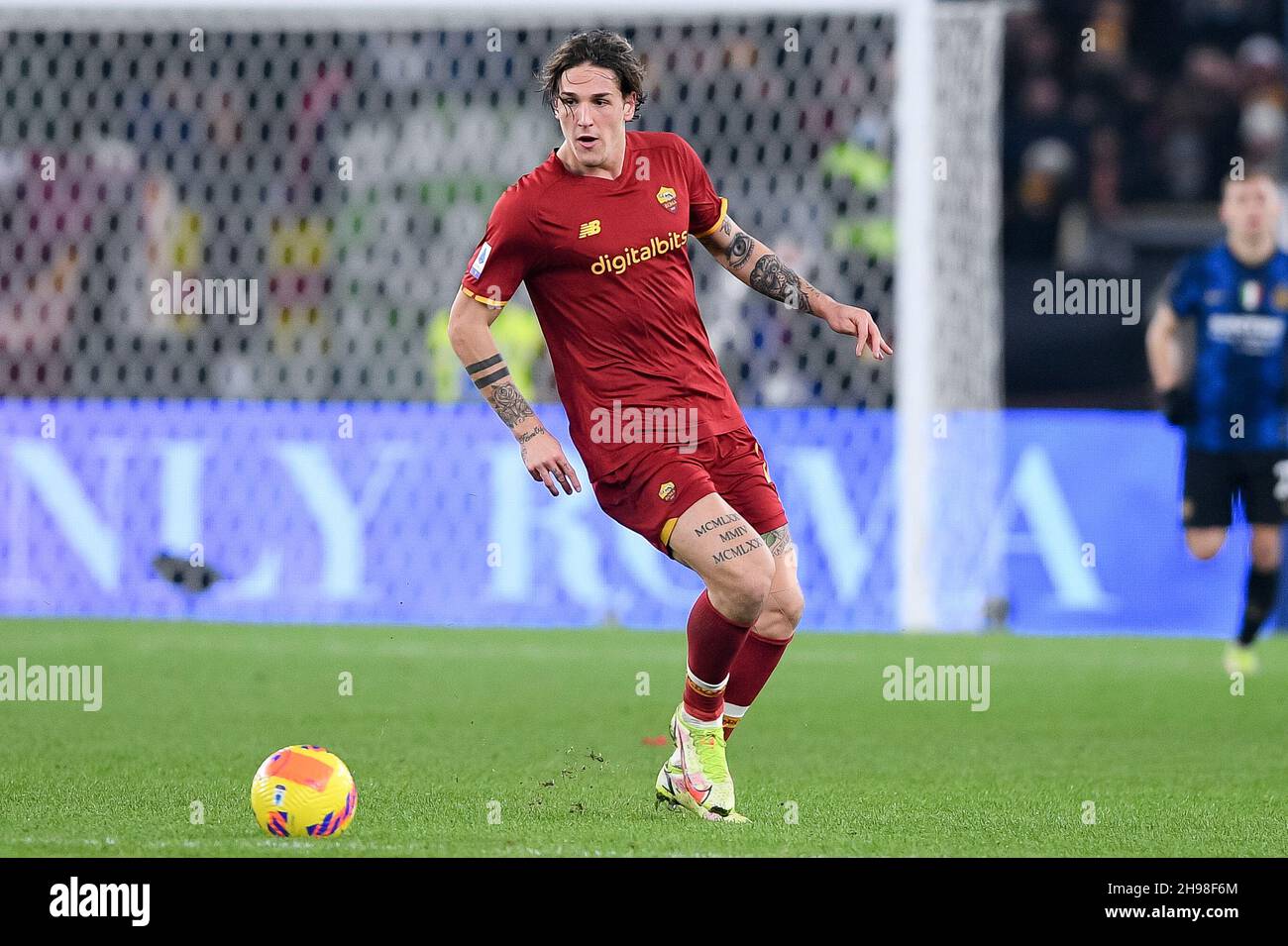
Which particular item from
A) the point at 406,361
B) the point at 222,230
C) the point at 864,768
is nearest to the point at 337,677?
the point at 864,768

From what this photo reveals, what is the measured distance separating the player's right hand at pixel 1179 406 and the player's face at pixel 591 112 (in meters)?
4.93

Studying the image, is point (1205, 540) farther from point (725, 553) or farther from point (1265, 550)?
point (725, 553)

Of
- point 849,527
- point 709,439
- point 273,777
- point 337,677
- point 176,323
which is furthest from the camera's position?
point 176,323

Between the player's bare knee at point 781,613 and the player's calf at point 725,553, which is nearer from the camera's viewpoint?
the player's calf at point 725,553

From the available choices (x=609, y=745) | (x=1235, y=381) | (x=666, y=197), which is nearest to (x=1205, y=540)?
(x=1235, y=381)

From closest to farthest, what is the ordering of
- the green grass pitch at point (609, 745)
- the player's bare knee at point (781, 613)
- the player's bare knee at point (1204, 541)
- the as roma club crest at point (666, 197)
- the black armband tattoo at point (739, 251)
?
1. the green grass pitch at point (609, 745)
2. the as roma club crest at point (666, 197)
3. the player's bare knee at point (781, 613)
4. the black armband tattoo at point (739, 251)
5. the player's bare knee at point (1204, 541)

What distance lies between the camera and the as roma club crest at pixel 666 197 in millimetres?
5719

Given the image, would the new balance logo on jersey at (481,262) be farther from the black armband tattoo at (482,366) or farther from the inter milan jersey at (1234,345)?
the inter milan jersey at (1234,345)

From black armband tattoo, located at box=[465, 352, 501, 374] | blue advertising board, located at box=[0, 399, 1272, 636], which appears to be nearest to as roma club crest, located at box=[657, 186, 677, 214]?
black armband tattoo, located at box=[465, 352, 501, 374]

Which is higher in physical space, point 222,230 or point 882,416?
point 222,230

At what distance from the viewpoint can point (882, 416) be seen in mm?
11398

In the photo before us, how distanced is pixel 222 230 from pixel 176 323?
0.84 metres

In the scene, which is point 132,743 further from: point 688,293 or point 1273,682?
point 1273,682

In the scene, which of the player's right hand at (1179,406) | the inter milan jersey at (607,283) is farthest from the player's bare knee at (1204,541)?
the inter milan jersey at (607,283)
